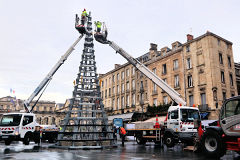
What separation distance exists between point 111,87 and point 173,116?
3696 centimetres

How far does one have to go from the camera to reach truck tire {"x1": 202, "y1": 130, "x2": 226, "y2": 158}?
30.1 feet

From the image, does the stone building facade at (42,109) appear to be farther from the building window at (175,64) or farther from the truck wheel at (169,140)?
→ the truck wheel at (169,140)

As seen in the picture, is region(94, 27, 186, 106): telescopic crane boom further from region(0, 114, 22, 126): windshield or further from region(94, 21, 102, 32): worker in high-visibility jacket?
region(0, 114, 22, 126): windshield

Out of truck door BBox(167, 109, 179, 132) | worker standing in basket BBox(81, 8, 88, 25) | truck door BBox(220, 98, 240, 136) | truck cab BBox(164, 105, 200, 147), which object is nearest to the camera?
truck door BBox(220, 98, 240, 136)

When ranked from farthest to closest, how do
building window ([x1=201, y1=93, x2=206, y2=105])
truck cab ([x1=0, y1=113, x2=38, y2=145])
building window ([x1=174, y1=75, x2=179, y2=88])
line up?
building window ([x1=174, y1=75, x2=179, y2=88])
building window ([x1=201, y1=93, x2=206, y2=105])
truck cab ([x1=0, y1=113, x2=38, y2=145])

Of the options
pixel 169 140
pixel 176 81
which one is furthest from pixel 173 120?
pixel 176 81

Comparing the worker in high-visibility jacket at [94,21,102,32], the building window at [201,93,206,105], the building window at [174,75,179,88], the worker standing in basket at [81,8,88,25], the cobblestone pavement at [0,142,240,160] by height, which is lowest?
the cobblestone pavement at [0,142,240,160]

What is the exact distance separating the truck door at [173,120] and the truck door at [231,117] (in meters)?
5.56

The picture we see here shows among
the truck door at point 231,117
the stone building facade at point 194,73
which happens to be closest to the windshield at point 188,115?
the truck door at point 231,117

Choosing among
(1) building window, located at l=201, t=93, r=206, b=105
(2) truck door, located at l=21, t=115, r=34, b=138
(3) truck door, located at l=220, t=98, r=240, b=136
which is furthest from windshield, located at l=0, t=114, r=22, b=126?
(1) building window, located at l=201, t=93, r=206, b=105

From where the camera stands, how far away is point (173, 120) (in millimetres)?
15234

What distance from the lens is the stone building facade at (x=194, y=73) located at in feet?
94.7

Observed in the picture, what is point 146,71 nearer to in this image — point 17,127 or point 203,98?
point 17,127

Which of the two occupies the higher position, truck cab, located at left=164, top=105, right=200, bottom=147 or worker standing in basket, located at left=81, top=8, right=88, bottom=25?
worker standing in basket, located at left=81, top=8, right=88, bottom=25
